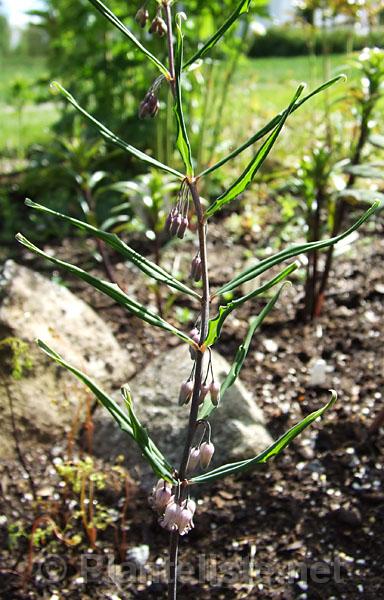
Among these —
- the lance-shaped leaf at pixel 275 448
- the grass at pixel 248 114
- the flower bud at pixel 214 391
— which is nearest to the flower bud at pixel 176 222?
the flower bud at pixel 214 391

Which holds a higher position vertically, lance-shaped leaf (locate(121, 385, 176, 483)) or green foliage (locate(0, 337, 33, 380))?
green foliage (locate(0, 337, 33, 380))

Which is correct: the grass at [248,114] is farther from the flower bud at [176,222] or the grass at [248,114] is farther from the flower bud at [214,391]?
the flower bud at [214,391]

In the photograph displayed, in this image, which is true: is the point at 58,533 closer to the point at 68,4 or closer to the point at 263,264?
the point at 263,264

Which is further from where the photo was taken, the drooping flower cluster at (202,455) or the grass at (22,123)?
the grass at (22,123)

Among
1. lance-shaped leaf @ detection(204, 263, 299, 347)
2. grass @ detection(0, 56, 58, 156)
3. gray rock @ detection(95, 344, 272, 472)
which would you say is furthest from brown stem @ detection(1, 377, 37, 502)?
grass @ detection(0, 56, 58, 156)

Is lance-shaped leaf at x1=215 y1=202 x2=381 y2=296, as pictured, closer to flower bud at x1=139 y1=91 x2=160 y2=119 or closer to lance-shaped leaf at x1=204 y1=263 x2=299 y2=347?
lance-shaped leaf at x1=204 y1=263 x2=299 y2=347

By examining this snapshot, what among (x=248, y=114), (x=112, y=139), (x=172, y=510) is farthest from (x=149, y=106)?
(x=248, y=114)

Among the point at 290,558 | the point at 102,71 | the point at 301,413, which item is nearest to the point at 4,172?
the point at 102,71
